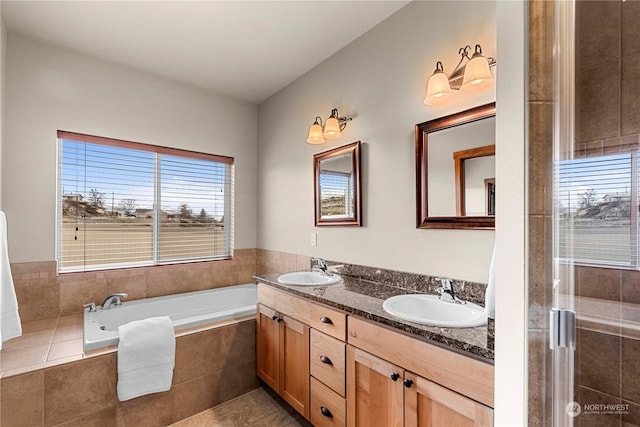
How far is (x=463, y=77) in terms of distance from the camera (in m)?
1.54

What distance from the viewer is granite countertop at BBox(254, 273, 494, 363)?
104 centimetres

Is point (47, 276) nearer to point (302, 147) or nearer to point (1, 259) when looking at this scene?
point (1, 259)

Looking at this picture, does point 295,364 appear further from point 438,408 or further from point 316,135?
point 316,135

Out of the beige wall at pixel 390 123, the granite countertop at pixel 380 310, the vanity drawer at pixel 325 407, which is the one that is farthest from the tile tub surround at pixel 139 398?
the beige wall at pixel 390 123

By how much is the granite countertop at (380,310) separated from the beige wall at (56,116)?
1795 mm

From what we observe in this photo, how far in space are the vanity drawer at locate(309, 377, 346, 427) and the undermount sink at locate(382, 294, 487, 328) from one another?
58 cm

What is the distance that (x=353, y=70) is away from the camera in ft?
7.45

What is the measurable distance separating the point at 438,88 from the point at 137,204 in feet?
9.00

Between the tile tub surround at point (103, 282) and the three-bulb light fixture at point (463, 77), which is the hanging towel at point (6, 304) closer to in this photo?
the tile tub surround at point (103, 282)

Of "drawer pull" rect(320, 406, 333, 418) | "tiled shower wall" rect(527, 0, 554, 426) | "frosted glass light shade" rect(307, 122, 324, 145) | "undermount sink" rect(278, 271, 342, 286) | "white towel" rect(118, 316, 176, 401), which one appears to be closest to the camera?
"tiled shower wall" rect(527, 0, 554, 426)

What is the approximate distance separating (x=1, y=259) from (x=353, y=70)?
2426 millimetres

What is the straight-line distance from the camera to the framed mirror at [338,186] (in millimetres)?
2215

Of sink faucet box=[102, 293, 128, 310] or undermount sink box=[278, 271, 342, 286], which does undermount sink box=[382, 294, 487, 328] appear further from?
sink faucet box=[102, 293, 128, 310]

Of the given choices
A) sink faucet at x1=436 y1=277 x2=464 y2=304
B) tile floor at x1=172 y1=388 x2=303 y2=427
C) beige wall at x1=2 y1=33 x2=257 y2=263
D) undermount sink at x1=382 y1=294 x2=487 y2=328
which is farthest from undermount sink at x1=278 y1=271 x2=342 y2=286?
beige wall at x1=2 y1=33 x2=257 y2=263
